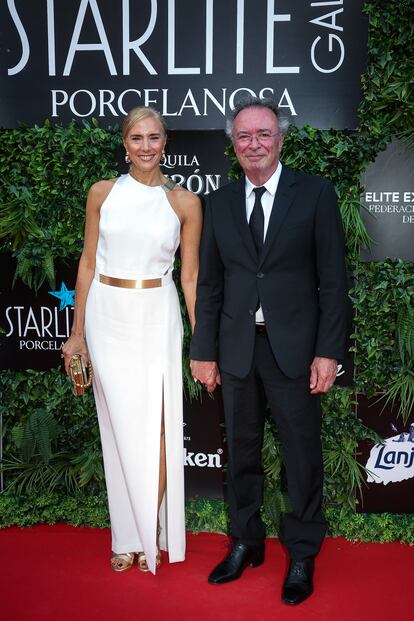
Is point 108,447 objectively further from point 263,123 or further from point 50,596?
point 263,123

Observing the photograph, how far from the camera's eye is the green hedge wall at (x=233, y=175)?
3.12 m

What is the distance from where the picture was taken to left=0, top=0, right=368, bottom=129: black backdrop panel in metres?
3.13

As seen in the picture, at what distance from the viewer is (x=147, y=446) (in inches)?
112

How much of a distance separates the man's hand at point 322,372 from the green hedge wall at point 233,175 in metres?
0.78

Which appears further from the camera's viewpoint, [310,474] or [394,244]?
[394,244]

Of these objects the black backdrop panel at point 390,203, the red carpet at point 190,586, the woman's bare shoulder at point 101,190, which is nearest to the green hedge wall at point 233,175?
the black backdrop panel at point 390,203

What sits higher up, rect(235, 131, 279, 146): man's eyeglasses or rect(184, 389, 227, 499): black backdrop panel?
rect(235, 131, 279, 146): man's eyeglasses

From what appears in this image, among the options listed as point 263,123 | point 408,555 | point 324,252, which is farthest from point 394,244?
point 408,555

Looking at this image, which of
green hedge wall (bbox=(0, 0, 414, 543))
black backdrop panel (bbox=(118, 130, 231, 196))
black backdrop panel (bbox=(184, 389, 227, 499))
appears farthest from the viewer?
black backdrop panel (bbox=(184, 389, 227, 499))

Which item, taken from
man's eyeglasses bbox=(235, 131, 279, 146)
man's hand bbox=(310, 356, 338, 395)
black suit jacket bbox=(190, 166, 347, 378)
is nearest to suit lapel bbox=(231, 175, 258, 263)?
black suit jacket bbox=(190, 166, 347, 378)

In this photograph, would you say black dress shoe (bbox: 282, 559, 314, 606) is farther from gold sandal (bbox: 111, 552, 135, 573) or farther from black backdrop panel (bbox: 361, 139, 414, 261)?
black backdrop panel (bbox: 361, 139, 414, 261)

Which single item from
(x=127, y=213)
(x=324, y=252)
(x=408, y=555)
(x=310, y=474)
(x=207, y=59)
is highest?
(x=207, y=59)

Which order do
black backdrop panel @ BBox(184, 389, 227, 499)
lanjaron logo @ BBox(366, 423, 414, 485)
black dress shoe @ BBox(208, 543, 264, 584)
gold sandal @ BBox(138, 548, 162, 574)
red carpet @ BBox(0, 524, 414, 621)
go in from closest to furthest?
1. red carpet @ BBox(0, 524, 414, 621)
2. black dress shoe @ BBox(208, 543, 264, 584)
3. gold sandal @ BBox(138, 548, 162, 574)
4. lanjaron logo @ BBox(366, 423, 414, 485)
5. black backdrop panel @ BBox(184, 389, 227, 499)

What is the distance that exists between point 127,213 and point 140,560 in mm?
1600
